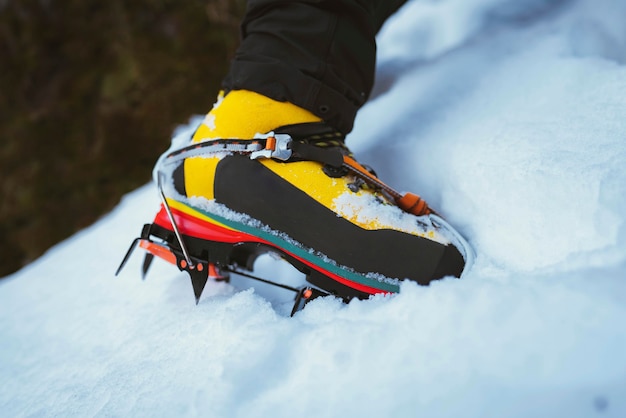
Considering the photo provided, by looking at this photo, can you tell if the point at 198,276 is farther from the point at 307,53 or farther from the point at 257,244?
the point at 307,53

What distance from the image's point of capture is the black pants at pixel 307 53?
1.82 ft

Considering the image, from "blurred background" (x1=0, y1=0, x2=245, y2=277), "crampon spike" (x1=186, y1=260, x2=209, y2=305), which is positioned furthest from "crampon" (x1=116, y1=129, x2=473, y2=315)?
"blurred background" (x1=0, y1=0, x2=245, y2=277)

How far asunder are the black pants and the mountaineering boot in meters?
0.02

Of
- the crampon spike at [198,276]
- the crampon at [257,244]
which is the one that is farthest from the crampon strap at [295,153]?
the crampon spike at [198,276]

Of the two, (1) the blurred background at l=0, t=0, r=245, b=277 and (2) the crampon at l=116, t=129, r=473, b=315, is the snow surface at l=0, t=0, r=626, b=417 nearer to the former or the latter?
(2) the crampon at l=116, t=129, r=473, b=315

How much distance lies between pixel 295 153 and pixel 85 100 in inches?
104

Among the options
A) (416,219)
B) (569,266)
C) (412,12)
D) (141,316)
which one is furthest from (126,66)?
(569,266)

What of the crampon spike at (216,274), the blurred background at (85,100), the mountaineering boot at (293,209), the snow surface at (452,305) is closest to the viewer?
the snow surface at (452,305)

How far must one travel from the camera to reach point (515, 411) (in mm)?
293

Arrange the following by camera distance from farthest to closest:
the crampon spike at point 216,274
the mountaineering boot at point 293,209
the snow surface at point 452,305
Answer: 1. the crampon spike at point 216,274
2. the mountaineering boot at point 293,209
3. the snow surface at point 452,305

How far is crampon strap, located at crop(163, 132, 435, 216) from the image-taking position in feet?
1.69

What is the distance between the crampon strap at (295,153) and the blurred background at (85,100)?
191cm

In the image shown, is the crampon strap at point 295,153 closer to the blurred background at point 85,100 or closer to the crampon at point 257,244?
the crampon at point 257,244

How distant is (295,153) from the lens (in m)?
0.52
